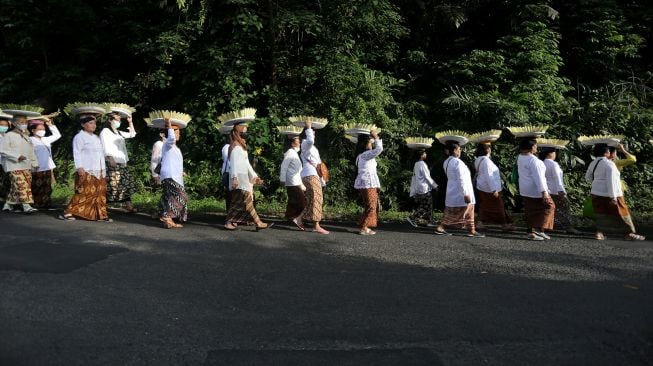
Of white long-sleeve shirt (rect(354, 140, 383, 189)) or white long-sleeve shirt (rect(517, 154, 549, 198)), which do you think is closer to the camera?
white long-sleeve shirt (rect(517, 154, 549, 198))

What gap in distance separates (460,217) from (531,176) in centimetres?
131

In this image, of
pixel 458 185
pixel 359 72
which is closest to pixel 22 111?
pixel 359 72

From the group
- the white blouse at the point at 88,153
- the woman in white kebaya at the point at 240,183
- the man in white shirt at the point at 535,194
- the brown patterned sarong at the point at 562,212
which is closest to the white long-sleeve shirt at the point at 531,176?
the man in white shirt at the point at 535,194

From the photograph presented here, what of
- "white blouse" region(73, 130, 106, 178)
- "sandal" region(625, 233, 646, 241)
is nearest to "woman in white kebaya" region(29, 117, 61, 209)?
"white blouse" region(73, 130, 106, 178)

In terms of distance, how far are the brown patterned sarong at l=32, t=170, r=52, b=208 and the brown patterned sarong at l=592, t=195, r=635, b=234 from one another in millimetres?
10093

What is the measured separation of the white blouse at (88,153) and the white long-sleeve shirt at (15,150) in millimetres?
1625

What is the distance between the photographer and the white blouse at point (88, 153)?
27.8 ft

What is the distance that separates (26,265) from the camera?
5.27 metres

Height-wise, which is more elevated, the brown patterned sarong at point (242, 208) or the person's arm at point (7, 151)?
the person's arm at point (7, 151)

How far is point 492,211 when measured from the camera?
8.91 m

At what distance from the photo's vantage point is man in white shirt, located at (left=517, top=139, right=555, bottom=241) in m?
8.07

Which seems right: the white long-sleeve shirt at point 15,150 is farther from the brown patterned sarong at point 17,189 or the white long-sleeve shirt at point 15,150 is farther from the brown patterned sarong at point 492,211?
the brown patterned sarong at point 492,211

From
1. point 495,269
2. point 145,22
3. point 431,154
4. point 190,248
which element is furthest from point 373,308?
point 145,22

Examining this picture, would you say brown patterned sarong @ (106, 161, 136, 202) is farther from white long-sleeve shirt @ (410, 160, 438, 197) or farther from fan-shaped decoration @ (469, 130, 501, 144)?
fan-shaped decoration @ (469, 130, 501, 144)
